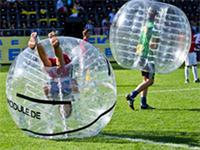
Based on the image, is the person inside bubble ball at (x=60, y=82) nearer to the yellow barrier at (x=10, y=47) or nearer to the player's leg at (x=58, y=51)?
the player's leg at (x=58, y=51)

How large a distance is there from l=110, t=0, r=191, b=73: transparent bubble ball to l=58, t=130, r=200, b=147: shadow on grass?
1095 millimetres

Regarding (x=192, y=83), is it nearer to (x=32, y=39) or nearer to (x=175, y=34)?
(x=175, y=34)

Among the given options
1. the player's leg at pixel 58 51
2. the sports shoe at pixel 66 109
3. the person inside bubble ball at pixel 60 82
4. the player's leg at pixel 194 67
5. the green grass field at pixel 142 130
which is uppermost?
the player's leg at pixel 58 51

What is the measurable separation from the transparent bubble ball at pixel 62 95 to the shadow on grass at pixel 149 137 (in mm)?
453

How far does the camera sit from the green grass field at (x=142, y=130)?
285 inches

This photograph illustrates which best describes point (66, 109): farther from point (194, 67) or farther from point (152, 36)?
point (194, 67)

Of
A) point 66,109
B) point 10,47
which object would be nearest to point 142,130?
point 66,109

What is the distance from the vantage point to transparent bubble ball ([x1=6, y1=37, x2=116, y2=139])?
22.5ft

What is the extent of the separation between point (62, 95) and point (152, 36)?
2.32 m

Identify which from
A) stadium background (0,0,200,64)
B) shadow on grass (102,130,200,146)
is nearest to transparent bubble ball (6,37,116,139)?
shadow on grass (102,130,200,146)

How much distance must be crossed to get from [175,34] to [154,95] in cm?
429

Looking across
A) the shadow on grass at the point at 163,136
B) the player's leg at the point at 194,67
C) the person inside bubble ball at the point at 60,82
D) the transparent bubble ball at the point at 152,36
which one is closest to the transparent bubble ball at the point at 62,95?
the person inside bubble ball at the point at 60,82

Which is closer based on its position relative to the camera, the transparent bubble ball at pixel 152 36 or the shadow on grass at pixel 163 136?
the shadow on grass at pixel 163 136

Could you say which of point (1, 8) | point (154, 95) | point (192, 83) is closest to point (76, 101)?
point (154, 95)
